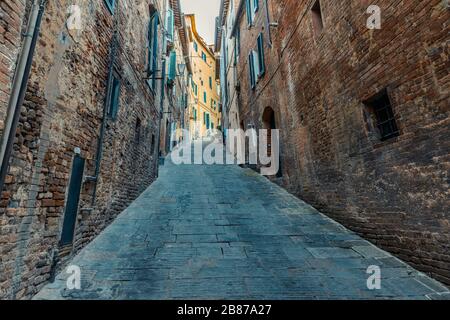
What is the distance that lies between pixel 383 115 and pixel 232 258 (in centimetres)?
340

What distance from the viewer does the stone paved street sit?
2920 millimetres

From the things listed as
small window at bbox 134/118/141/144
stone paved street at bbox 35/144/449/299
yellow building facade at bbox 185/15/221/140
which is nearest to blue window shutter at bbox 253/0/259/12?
small window at bbox 134/118/141/144

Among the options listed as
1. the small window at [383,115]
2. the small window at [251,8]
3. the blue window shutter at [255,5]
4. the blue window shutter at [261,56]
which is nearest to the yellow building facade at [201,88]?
the small window at [251,8]

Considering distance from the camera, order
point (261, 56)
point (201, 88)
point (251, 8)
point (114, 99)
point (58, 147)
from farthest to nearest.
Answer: point (201, 88) → point (251, 8) → point (261, 56) → point (114, 99) → point (58, 147)

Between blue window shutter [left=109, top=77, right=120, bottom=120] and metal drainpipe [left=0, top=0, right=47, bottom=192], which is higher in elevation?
blue window shutter [left=109, top=77, right=120, bottom=120]

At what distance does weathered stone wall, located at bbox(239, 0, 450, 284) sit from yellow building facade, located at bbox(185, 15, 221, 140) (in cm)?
1936

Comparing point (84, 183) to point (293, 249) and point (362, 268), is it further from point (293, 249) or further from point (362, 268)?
point (362, 268)

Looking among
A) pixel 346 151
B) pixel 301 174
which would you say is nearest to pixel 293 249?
pixel 346 151

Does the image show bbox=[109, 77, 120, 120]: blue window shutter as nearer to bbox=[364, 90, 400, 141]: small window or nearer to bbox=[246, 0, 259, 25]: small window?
bbox=[364, 90, 400, 141]: small window

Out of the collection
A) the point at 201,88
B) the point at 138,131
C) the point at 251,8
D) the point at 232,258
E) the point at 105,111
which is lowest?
the point at 232,258

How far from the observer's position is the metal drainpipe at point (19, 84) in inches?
92.7

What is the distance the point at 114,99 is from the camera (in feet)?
17.4

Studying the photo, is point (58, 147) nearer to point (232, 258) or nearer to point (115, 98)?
point (115, 98)

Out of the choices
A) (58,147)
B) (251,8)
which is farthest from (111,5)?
(251,8)
